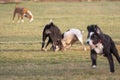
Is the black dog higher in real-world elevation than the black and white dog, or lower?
lower

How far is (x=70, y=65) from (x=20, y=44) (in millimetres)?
6507

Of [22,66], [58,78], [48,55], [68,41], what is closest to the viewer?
[58,78]

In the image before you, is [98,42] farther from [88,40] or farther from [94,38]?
[88,40]

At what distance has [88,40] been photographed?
11883 mm

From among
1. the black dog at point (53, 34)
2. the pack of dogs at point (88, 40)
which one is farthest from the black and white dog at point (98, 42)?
the black dog at point (53, 34)

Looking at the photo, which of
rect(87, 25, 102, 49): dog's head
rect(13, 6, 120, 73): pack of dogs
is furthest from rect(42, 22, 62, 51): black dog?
rect(87, 25, 102, 49): dog's head

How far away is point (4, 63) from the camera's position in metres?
14.3

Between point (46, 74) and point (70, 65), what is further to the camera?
point (70, 65)

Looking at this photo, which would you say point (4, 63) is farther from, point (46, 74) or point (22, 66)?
point (46, 74)

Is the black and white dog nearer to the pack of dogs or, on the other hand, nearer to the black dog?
the pack of dogs

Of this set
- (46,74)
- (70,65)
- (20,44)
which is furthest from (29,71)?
(20,44)

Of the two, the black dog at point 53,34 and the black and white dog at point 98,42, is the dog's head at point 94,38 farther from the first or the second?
the black dog at point 53,34

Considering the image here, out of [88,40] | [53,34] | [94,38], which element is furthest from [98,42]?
[53,34]

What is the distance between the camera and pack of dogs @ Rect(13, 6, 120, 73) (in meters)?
11.9
